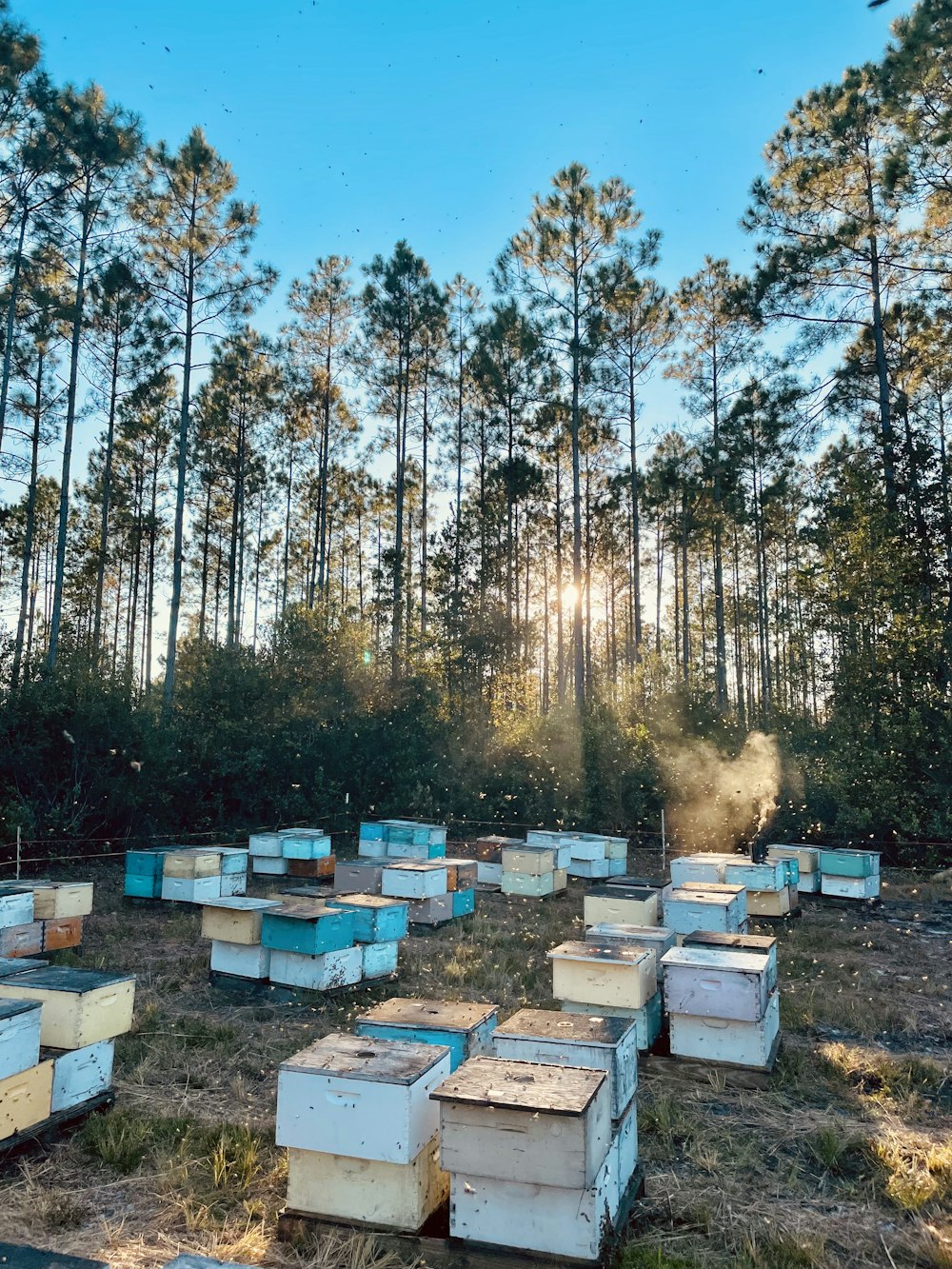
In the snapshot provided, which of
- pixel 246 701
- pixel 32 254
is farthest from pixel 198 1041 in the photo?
pixel 32 254

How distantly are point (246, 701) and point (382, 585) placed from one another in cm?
686

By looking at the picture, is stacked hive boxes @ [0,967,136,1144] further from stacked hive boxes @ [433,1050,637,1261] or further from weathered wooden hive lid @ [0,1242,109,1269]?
stacked hive boxes @ [433,1050,637,1261]

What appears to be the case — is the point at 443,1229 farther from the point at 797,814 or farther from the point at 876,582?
the point at 876,582

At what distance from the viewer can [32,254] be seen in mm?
15180

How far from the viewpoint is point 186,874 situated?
966cm

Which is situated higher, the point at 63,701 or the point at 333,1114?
the point at 63,701

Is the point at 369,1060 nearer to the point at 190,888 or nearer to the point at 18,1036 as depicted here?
the point at 18,1036

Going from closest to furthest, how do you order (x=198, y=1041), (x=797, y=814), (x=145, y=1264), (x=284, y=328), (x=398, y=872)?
1. (x=145, y=1264)
2. (x=198, y=1041)
3. (x=398, y=872)
4. (x=797, y=814)
5. (x=284, y=328)

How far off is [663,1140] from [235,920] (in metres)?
3.88

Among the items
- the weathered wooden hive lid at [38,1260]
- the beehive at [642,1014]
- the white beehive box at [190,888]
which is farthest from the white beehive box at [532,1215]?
the white beehive box at [190,888]

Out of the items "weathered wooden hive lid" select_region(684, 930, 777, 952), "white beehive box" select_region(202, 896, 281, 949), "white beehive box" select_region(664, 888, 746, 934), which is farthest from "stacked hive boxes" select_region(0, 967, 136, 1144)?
"white beehive box" select_region(664, 888, 746, 934)

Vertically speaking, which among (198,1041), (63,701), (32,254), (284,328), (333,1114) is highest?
(284,328)

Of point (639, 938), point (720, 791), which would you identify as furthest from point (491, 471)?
point (639, 938)

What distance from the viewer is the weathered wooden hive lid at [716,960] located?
493 cm
